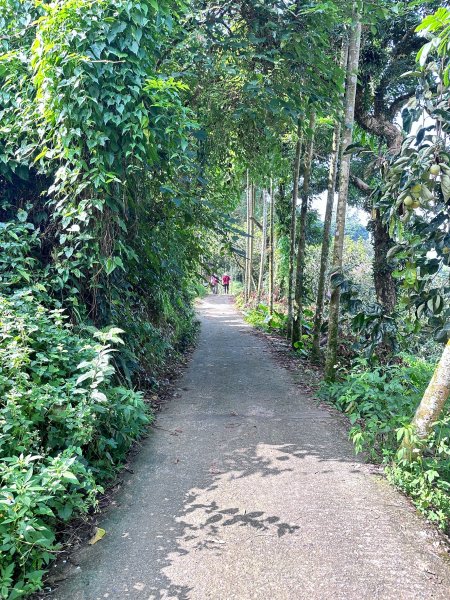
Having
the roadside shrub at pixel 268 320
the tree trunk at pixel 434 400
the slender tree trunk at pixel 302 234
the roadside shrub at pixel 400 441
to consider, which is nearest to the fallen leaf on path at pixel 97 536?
the roadside shrub at pixel 400 441

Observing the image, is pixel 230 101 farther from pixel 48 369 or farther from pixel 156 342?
pixel 48 369

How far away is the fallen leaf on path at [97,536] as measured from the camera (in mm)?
2742

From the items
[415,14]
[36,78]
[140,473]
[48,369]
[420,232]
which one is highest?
[415,14]

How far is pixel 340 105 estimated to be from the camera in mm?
5988

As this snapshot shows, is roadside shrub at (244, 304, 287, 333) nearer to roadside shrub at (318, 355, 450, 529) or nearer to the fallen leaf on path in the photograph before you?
roadside shrub at (318, 355, 450, 529)

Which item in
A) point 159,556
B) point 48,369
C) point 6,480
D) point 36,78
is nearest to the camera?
point 6,480

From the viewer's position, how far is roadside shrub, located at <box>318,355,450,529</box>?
3.02 meters

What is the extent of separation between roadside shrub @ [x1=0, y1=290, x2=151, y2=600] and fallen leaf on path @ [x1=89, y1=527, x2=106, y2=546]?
17cm

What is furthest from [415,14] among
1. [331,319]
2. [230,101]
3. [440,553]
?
[440,553]

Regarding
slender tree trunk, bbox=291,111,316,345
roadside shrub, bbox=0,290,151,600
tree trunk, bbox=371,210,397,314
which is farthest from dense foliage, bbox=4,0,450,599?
tree trunk, bbox=371,210,397,314

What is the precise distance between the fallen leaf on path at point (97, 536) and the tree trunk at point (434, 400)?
2403 millimetres

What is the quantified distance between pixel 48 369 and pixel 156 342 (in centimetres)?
306

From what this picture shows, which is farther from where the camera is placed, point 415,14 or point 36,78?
point 415,14

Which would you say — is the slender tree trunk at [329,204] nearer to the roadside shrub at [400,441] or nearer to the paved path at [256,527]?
the roadside shrub at [400,441]
